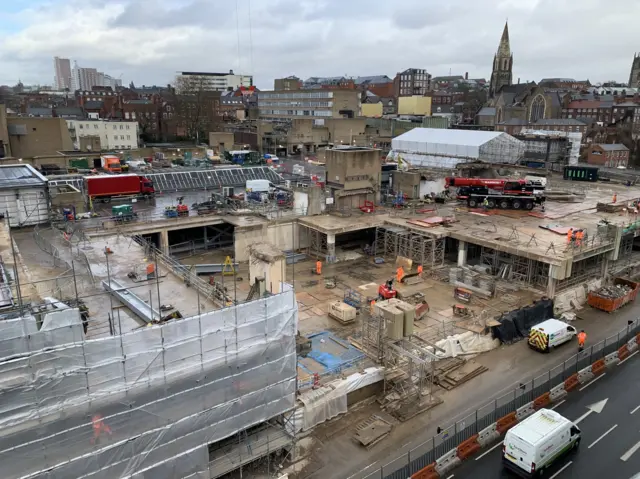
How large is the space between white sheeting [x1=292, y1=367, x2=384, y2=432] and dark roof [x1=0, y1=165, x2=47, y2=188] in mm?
20344

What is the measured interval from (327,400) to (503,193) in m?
28.4

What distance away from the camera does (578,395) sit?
64.7ft

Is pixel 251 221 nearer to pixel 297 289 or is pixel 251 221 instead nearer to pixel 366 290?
pixel 297 289

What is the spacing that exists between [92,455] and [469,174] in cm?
5188

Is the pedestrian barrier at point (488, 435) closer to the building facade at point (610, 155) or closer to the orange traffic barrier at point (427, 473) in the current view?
the orange traffic barrier at point (427, 473)

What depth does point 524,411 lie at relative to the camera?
18.2 metres

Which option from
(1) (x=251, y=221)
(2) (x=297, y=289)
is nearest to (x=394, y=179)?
(1) (x=251, y=221)

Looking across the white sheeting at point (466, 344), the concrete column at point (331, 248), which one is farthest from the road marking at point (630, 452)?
the concrete column at point (331, 248)

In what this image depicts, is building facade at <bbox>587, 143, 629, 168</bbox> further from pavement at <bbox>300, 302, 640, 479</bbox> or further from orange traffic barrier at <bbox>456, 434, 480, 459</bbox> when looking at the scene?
orange traffic barrier at <bbox>456, 434, 480, 459</bbox>

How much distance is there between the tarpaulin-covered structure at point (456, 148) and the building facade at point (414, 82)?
8984cm

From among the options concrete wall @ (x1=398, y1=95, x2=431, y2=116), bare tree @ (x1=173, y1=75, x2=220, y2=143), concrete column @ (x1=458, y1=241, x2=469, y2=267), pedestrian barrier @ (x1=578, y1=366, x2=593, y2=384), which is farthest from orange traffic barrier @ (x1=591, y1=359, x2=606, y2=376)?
concrete wall @ (x1=398, y1=95, x2=431, y2=116)

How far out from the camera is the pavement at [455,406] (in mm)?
15812

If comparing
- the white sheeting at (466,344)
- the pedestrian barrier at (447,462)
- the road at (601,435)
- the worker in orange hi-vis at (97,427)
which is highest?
the worker in orange hi-vis at (97,427)

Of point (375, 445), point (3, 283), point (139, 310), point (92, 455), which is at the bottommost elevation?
point (375, 445)
